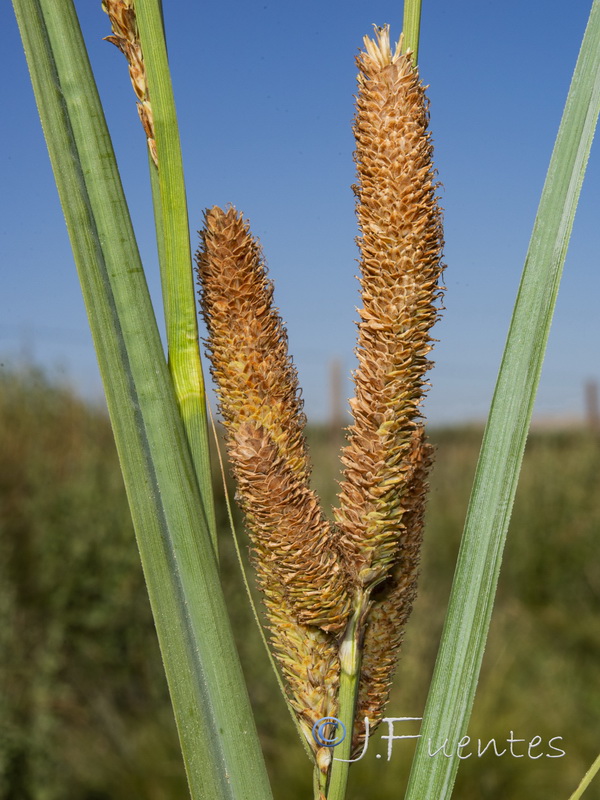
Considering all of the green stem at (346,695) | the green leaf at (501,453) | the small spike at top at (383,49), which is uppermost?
the small spike at top at (383,49)

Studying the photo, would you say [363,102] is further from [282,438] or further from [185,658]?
[185,658]

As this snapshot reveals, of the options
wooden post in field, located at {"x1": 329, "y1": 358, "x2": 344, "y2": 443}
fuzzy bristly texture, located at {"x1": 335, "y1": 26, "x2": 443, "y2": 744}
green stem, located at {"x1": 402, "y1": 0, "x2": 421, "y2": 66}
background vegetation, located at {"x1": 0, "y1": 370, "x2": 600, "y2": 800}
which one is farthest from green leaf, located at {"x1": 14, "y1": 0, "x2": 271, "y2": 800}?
wooden post in field, located at {"x1": 329, "y1": 358, "x2": 344, "y2": 443}

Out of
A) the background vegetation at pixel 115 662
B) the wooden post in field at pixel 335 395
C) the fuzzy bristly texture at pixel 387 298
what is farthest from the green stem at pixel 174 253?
the wooden post in field at pixel 335 395

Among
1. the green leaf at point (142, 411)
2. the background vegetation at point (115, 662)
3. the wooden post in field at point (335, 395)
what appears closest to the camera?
the green leaf at point (142, 411)

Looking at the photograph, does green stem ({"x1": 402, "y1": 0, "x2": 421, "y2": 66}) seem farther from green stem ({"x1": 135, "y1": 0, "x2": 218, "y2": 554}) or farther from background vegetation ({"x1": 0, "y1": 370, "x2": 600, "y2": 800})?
background vegetation ({"x1": 0, "y1": 370, "x2": 600, "y2": 800})

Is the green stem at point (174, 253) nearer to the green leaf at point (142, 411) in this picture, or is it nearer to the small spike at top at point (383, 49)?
the green leaf at point (142, 411)

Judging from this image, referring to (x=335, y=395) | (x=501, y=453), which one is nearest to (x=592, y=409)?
(x=335, y=395)
